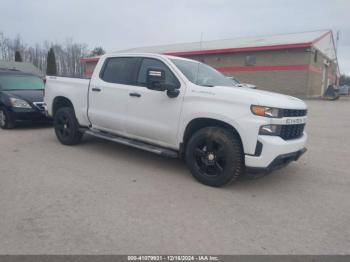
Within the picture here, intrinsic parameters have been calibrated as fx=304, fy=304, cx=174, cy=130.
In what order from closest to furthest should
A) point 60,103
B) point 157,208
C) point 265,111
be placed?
point 157,208, point 265,111, point 60,103

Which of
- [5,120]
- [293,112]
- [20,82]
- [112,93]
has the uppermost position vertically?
[20,82]

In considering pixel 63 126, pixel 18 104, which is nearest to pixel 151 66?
pixel 63 126

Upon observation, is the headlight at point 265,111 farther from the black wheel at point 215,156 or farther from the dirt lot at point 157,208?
the dirt lot at point 157,208

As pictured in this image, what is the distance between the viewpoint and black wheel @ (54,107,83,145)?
254 inches

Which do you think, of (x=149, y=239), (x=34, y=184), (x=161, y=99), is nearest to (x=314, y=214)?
(x=149, y=239)

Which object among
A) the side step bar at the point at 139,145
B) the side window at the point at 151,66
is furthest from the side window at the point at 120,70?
the side step bar at the point at 139,145

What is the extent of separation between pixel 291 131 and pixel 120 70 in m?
3.20

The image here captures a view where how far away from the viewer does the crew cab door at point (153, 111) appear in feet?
15.8

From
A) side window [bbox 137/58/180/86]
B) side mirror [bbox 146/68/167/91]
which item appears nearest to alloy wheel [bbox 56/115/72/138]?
side window [bbox 137/58/180/86]

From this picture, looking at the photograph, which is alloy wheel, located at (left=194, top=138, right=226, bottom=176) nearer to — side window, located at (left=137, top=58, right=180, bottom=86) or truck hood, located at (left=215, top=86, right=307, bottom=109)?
truck hood, located at (left=215, top=86, right=307, bottom=109)

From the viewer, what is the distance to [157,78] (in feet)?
14.9

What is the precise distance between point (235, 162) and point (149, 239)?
173 cm

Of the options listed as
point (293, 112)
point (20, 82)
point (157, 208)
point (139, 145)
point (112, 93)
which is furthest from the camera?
point (20, 82)

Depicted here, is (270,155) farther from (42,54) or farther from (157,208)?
(42,54)
